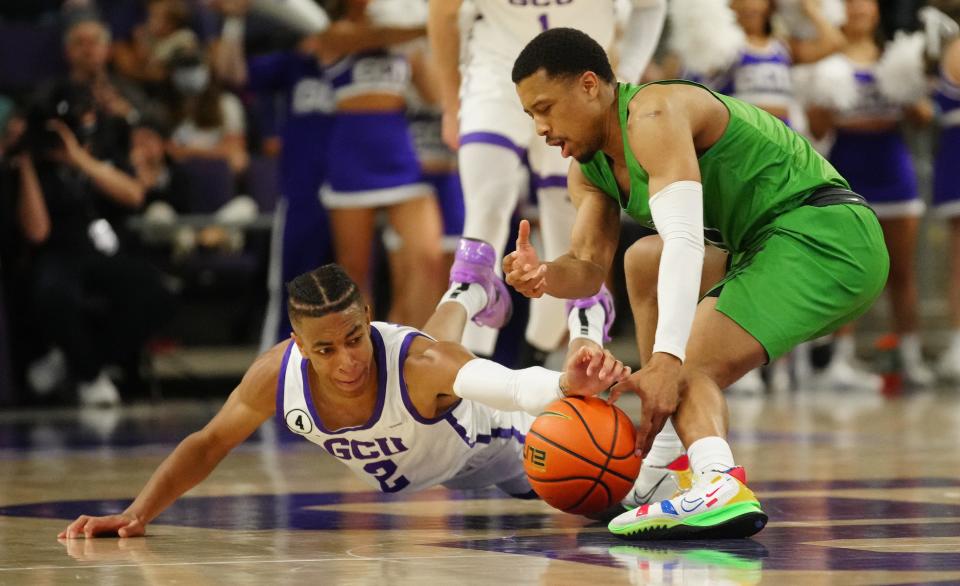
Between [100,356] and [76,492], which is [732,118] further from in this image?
[100,356]

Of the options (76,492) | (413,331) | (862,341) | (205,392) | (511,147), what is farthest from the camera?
(862,341)

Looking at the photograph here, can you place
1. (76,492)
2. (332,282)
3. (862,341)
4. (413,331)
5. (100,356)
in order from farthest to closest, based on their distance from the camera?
(862,341) → (100,356) → (76,492) → (413,331) → (332,282)

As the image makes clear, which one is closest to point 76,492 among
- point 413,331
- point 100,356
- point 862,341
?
point 413,331

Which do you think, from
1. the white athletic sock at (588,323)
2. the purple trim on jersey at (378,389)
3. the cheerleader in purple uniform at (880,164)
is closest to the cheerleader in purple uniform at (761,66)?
the cheerleader in purple uniform at (880,164)

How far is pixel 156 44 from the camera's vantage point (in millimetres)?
12164

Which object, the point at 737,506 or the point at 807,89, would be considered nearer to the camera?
the point at 737,506

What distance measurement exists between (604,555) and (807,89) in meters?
7.02

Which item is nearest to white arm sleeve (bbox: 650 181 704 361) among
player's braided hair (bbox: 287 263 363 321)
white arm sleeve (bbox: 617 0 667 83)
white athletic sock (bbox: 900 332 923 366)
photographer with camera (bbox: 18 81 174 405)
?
player's braided hair (bbox: 287 263 363 321)

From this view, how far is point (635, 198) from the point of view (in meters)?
4.54

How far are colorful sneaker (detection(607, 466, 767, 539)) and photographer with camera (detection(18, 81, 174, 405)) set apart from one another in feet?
19.1

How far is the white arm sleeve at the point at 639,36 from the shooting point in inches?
248

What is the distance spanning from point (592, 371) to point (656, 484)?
2.50 feet

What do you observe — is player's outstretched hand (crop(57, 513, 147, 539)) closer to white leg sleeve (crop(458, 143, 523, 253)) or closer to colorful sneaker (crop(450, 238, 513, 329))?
colorful sneaker (crop(450, 238, 513, 329))

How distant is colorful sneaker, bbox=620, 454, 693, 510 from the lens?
4.71 m
